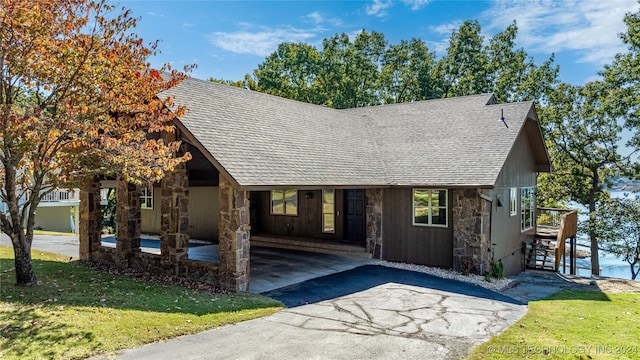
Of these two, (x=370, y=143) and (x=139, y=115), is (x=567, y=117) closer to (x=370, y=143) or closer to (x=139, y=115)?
(x=370, y=143)

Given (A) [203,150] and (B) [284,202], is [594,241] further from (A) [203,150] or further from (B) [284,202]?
(A) [203,150]

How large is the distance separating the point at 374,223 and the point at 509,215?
182 inches

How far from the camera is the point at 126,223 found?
11727 millimetres

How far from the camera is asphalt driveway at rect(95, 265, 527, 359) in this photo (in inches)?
233

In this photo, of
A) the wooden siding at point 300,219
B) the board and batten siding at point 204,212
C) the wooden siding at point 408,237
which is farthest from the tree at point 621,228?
the board and batten siding at point 204,212

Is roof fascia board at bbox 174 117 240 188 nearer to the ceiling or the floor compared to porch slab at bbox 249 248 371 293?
nearer to the ceiling

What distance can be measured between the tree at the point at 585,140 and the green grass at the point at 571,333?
46.6ft

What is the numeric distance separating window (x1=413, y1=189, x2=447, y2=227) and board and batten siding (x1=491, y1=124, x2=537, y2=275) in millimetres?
1470

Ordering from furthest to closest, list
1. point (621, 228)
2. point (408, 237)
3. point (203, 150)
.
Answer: point (621, 228)
point (408, 237)
point (203, 150)

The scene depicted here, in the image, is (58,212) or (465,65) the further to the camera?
(465,65)

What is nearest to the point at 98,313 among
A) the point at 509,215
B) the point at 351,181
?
the point at 351,181

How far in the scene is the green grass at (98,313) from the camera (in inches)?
228

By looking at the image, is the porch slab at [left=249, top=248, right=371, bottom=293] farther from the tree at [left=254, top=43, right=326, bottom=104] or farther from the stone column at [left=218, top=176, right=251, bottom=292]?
the tree at [left=254, top=43, right=326, bottom=104]

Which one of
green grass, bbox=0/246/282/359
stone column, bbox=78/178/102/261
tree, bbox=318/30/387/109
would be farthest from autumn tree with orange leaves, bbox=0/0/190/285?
tree, bbox=318/30/387/109
